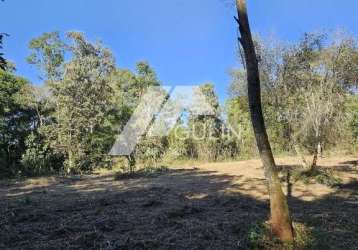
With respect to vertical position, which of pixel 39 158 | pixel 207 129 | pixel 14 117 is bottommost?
pixel 39 158

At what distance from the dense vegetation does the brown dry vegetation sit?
171 centimetres

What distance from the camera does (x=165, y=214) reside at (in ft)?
20.0

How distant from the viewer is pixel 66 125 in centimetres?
1714

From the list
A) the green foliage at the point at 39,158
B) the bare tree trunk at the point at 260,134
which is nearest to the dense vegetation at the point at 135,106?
the green foliage at the point at 39,158

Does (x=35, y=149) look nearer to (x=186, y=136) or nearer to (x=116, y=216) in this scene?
(x=186, y=136)

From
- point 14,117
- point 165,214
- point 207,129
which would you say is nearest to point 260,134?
point 165,214

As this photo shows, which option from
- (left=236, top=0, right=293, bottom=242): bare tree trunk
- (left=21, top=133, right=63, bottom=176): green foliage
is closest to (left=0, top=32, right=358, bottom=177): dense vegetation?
(left=21, top=133, right=63, bottom=176): green foliage

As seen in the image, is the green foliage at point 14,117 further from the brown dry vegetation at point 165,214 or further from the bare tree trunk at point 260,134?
the bare tree trunk at point 260,134

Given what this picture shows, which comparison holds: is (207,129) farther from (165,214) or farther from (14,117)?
(165,214)

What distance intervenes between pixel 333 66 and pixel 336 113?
3.64ft

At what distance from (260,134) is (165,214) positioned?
2292 millimetres

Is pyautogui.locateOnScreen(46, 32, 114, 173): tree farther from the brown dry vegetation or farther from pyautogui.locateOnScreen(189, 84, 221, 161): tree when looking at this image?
the brown dry vegetation

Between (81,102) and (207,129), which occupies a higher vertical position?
(81,102)

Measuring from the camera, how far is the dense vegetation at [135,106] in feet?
33.7
